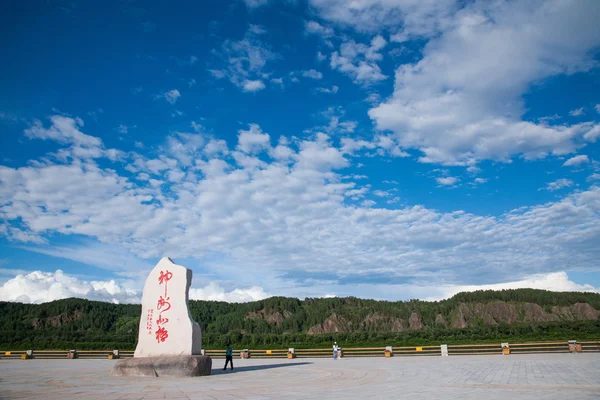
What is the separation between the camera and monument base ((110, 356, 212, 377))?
1718 cm

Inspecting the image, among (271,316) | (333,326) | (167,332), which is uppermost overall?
(271,316)

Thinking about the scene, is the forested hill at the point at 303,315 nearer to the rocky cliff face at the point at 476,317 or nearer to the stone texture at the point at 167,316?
Result: the rocky cliff face at the point at 476,317

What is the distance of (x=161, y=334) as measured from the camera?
18.8 m

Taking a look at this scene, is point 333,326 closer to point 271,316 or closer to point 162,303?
point 271,316

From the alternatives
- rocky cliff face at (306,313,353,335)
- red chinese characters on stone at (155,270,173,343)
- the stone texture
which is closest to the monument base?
the stone texture

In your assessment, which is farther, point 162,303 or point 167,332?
point 162,303

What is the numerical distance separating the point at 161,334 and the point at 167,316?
0.82 metres

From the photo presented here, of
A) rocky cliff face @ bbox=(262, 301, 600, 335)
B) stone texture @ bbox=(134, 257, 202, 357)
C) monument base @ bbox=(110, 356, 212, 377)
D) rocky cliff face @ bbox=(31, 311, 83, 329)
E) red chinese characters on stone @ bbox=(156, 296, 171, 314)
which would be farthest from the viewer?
rocky cliff face @ bbox=(31, 311, 83, 329)

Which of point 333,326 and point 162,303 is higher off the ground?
point 162,303

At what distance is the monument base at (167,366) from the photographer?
56.4ft

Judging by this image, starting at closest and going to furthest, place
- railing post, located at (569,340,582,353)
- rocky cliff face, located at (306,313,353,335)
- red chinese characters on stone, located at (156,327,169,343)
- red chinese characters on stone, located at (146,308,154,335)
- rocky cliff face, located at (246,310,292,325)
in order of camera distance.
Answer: red chinese characters on stone, located at (156,327,169,343)
red chinese characters on stone, located at (146,308,154,335)
railing post, located at (569,340,582,353)
rocky cliff face, located at (306,313,353,335)
rocky cliff face, located at (246,310,292,325)

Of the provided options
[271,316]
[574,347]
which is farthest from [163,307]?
[271,316]

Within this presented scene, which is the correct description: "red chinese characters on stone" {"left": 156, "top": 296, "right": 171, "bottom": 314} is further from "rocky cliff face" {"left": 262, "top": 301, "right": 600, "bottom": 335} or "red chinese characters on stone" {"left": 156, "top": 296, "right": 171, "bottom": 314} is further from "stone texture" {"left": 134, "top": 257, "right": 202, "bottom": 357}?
"rocky cliff face" {"left": 262, "top": 301, "right": 600, "bottom": 335}

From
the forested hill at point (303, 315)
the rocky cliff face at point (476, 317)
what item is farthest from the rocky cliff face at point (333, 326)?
the forested hill at point (303, 315)
